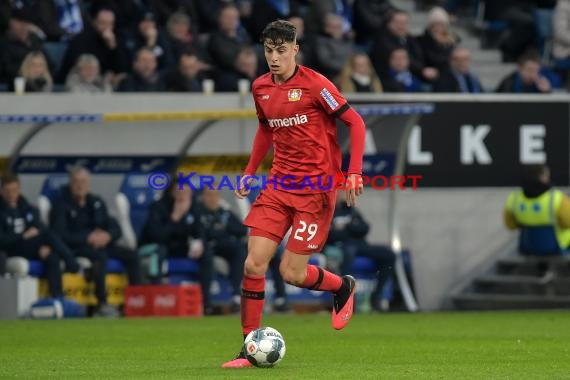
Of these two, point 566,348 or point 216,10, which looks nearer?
point 566,348

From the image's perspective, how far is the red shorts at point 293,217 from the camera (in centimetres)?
1021

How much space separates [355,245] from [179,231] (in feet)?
7.01

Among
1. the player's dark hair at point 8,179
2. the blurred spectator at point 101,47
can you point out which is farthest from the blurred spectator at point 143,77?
the player's dark hair at point 8,179

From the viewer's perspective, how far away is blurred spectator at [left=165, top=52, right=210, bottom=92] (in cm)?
1880

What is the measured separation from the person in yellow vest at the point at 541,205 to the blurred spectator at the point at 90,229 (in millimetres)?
4664

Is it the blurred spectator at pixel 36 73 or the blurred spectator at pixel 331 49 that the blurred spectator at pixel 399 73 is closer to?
the blurred spectator at pixel 331 49

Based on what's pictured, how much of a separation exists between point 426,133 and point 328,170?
9426mm

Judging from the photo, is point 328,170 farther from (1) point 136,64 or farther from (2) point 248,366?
(1) point 136,64

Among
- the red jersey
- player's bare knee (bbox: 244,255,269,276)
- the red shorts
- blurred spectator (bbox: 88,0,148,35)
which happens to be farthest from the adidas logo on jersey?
blurred spectator (bbox: 88,0,148,35)

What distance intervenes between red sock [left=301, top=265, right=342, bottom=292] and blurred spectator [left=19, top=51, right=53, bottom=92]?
7.99 meters

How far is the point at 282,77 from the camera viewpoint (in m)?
10.3

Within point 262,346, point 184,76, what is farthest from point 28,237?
point 262,346

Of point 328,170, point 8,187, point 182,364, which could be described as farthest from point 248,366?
point 8,187

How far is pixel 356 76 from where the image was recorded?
19.2 metres
